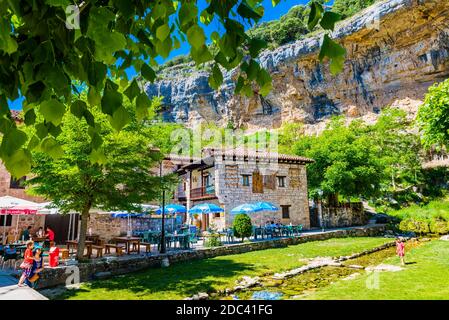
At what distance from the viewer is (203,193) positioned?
26.9 metres

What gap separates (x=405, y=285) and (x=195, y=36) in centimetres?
1064

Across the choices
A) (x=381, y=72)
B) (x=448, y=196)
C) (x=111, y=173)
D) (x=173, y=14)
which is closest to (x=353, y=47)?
(x=381, y=72)

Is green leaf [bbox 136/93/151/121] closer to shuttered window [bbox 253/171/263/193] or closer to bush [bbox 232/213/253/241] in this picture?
bush [bbox 232/213/253/241]

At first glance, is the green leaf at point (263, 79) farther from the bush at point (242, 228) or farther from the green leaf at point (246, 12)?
the bush at point (242, 228)

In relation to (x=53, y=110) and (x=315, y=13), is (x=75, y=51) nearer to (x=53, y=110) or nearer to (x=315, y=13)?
(x=53, y=110)

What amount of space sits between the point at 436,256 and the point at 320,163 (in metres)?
15.7

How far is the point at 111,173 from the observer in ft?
39.5

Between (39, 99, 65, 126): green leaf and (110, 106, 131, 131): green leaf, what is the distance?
233mm

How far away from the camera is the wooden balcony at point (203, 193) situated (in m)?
25.2

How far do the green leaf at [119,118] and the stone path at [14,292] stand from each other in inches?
243

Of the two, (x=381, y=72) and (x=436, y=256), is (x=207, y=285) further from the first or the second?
(x=381, y=72)

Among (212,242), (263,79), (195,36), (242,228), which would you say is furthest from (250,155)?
(195,36)

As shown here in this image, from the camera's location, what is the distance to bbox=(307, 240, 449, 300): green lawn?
8.07 metres

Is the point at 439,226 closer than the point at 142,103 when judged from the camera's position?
No
